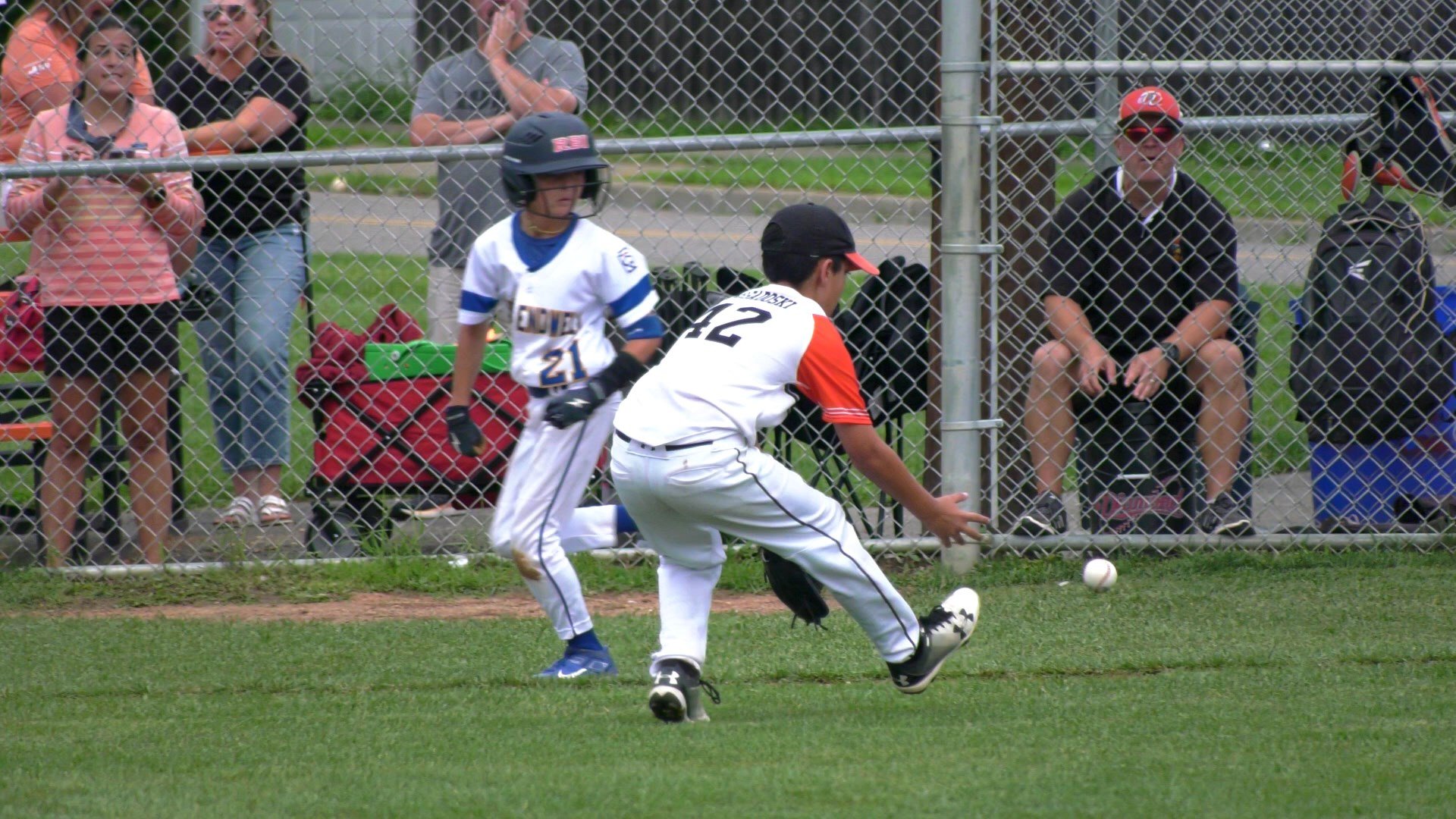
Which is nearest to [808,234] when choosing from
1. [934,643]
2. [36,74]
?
[934,643]

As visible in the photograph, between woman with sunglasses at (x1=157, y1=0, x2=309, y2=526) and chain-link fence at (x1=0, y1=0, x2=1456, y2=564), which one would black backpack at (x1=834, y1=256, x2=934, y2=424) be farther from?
woman with sunglasses at (x1=157, y1=0, x2=309, y2=526)

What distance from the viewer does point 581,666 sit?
4191mm

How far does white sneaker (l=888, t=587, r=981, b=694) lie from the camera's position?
3.72 m

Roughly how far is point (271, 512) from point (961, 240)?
2.76 metres

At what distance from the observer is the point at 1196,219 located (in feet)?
17.9

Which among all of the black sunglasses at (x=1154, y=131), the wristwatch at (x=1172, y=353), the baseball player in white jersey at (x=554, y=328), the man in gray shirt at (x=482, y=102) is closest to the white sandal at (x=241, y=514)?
the man in gray shirt at (x=482, y=102)

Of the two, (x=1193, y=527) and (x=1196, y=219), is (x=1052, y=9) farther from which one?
(x=1193, y=527)

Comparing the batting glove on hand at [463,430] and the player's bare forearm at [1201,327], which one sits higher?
the player's bare forearm at [1201,327]

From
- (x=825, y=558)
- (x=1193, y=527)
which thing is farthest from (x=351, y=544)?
(x=1193, y=527)

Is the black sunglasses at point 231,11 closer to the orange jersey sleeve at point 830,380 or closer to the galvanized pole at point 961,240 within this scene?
the galvanized pole at point 961,240

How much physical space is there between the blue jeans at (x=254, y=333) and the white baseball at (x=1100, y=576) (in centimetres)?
300

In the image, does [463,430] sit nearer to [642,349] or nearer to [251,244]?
[642,349]

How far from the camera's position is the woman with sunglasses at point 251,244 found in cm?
577

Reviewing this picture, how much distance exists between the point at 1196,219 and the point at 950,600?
2.28 m
